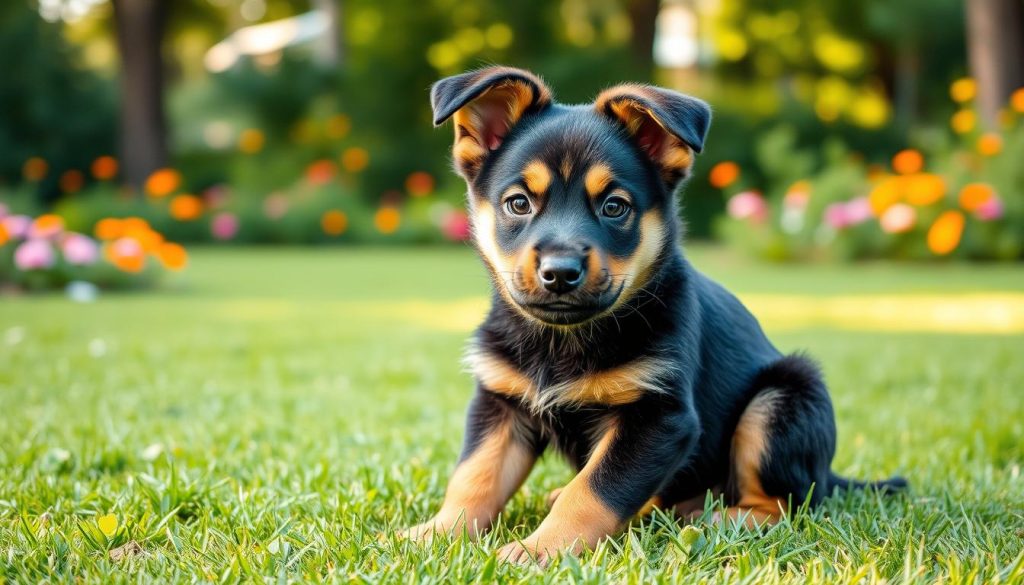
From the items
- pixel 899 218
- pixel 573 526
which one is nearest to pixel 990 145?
pixel 899 218

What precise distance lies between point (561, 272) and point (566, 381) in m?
0.38

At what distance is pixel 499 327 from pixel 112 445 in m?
1.75

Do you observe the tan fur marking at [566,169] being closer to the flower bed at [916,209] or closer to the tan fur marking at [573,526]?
the tan fur marking at [573,526]

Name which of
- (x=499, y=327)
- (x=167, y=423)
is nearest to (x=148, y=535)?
(x=499, y=327)

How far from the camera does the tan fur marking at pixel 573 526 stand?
2572 millimetres

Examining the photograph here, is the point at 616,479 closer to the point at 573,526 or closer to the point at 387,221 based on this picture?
the point at 573,526

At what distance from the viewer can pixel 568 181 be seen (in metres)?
3.05

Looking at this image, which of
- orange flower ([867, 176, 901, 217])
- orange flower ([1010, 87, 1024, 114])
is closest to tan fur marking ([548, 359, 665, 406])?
orange flower ([867, 176, 901, 217])

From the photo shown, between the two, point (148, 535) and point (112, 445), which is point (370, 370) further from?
point (148, 535)

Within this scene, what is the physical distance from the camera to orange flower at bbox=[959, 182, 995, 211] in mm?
11398

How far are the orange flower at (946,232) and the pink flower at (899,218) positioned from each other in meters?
0.29

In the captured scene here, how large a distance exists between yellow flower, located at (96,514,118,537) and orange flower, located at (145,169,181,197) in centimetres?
1750

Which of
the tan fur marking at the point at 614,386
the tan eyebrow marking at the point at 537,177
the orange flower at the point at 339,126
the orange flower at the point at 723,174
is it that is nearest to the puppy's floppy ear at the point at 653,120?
the tan eyebrow marking at the point at 537,177

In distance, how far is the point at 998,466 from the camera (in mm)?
3916
